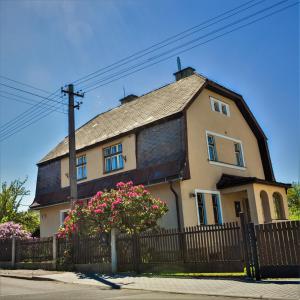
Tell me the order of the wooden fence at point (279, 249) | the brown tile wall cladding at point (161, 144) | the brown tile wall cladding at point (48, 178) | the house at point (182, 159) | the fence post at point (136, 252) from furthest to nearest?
the brown tile wall cladding at point (48, 178) < the brown tile wall cladding at point (161, 144) < the house at point (182, 159) < the fence post at point (136, 252) < the wooden fence at point (279, 249)

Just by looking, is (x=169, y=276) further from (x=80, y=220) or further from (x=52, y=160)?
(x=52, y=160)

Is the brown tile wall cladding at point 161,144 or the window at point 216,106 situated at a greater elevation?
the window at point 216,106

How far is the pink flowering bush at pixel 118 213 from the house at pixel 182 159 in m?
1.71

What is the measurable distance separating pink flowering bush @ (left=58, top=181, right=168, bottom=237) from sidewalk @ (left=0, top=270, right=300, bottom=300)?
255 cm

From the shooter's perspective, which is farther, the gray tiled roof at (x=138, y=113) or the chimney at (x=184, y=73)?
the chimney at (x=184, y=73)

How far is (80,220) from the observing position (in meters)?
16.0

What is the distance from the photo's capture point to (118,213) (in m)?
15.1

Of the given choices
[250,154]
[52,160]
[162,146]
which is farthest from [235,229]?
[52,160]

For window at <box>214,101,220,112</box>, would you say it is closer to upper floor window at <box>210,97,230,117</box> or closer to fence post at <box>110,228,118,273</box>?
Result: upper floor window at <box>210,97,230,117</box>

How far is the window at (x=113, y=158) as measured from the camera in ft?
68.9

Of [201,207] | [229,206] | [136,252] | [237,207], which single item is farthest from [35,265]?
[237,207]

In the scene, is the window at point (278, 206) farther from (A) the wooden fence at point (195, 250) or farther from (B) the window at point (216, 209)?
(A) the wooden fence at point (195, 250)

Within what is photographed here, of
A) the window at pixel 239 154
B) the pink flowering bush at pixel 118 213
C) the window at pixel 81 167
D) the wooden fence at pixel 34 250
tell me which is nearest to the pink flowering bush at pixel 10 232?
the wooden fence at pixel 34 250

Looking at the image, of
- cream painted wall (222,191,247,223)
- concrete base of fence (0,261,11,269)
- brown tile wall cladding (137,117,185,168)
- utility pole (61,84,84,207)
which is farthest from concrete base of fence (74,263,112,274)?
cream painted wall (222,191,247,223)
